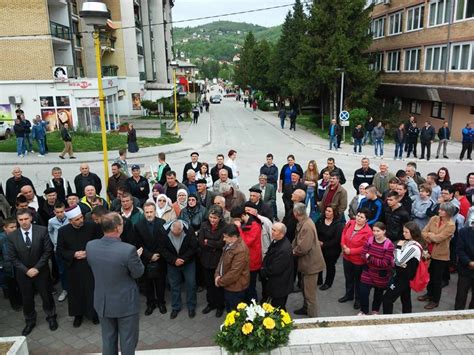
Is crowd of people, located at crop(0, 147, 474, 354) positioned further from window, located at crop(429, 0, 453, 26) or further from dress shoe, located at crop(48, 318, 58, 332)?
window, located at crop(429, 0, 453, 26)

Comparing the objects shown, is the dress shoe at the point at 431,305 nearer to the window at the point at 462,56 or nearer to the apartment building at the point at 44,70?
the window at the point at 462,56

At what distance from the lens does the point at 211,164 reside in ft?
63.6

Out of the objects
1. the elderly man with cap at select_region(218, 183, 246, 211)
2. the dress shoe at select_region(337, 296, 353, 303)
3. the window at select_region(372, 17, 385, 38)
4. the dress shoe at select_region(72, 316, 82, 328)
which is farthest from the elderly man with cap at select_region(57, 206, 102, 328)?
the window at select_region(372, 17, 385, 38)

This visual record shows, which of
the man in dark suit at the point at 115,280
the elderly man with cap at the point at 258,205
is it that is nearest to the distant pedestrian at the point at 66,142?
the elderly man with cap at the point at 258,205

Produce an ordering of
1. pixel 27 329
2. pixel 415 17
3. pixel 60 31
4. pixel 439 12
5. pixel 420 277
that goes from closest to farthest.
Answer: pixel 420 277
pixel 27 329
pixel 439 12
pixel 60 31
pixel 415 17

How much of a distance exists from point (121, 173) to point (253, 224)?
14.7ft

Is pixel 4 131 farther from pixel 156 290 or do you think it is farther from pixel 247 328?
pixel 247 328

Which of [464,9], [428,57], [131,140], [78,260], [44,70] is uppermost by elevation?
[464,9]

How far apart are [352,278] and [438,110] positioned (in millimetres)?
26102

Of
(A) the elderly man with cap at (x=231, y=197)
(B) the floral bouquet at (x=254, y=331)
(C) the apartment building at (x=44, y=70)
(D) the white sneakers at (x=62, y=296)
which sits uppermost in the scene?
(C) the apartment building at (x=44, y=70)

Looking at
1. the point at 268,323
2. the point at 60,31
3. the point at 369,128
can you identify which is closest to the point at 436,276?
the point at 268,323

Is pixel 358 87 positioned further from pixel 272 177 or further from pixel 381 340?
pixel 381 340

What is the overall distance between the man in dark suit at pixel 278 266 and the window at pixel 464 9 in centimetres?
2495

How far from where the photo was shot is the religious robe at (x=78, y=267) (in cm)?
595
